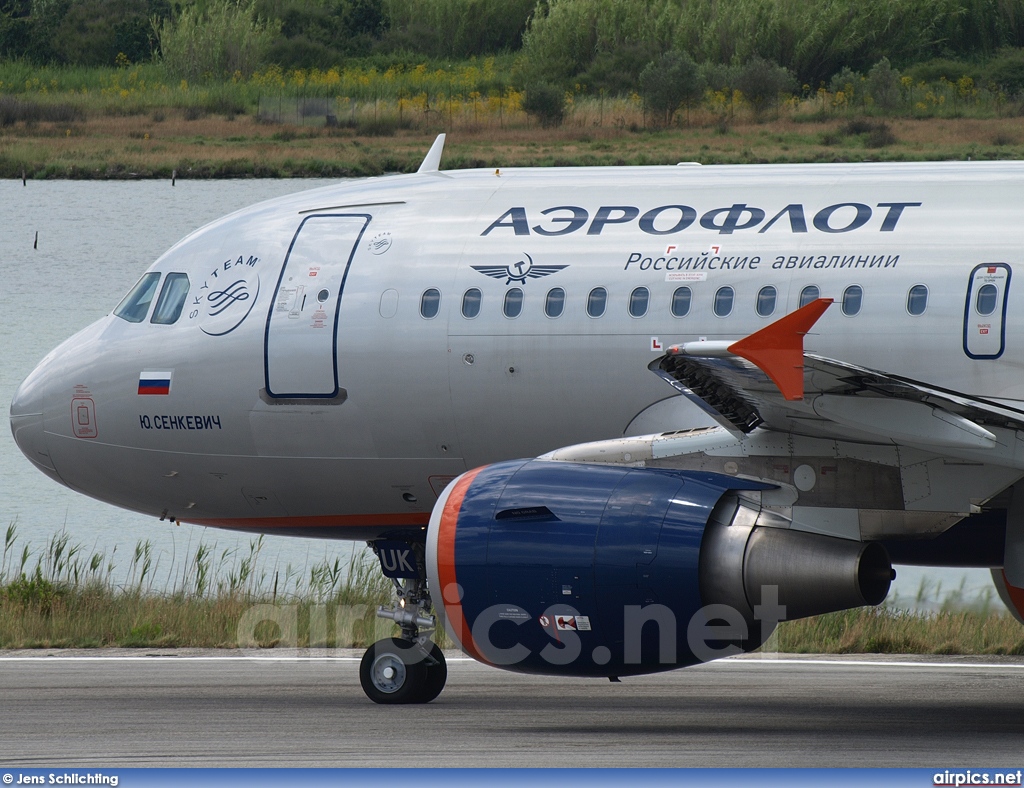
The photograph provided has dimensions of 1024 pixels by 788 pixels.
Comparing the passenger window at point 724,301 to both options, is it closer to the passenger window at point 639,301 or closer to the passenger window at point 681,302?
the passenger window at point 681,302

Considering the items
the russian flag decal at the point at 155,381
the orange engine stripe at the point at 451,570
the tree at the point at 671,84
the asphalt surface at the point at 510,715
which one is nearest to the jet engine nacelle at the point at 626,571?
the orange engine stripe at the point at 451,570

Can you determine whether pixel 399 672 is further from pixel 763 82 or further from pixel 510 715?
pixel 763 82

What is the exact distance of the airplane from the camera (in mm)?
10555

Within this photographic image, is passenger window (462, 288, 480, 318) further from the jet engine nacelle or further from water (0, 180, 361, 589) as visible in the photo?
water (0, 180, 361, 589)

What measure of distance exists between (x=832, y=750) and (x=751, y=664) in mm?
5849

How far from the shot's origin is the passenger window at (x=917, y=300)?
436 inches

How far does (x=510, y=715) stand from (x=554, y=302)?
10.6ft

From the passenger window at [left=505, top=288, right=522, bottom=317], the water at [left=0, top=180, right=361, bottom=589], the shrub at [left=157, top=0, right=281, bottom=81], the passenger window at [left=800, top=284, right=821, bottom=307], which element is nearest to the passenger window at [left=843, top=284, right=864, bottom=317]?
the passenger window at [left=800, top=284, right=821, bottom=307]

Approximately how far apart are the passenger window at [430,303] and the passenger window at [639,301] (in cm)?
154

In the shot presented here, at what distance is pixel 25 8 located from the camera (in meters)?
63.1

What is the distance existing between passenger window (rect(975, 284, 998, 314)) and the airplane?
0.02m

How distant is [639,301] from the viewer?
11.8 m

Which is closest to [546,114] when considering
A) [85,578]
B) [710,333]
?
[85,578]

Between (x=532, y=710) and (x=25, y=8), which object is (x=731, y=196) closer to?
(x=532, y=710)
